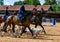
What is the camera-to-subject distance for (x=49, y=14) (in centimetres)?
5638

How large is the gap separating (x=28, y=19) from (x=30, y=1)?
9438cm

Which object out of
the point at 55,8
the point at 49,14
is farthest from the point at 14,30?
the point at 55,8

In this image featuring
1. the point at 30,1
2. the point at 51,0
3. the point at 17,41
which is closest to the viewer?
the point at 17,41

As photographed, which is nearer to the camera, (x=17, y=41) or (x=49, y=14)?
(x=17, y=41)

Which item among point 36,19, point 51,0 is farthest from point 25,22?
point 51,0

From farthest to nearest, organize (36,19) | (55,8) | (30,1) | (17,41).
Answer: (30,1)
(55,8)
(36,19)
(17,41)

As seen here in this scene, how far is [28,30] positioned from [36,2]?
8628cm

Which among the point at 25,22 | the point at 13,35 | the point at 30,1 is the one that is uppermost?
the point at 25,22

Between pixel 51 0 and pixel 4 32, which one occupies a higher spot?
pixel 4 32

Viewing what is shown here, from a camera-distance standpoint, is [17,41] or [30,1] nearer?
[17,41]

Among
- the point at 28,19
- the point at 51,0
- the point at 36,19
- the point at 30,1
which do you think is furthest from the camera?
the point at 30,1

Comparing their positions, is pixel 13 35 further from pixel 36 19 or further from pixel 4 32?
pixel 36 19

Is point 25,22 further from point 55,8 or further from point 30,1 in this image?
point 30,1

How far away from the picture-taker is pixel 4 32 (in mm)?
17031
